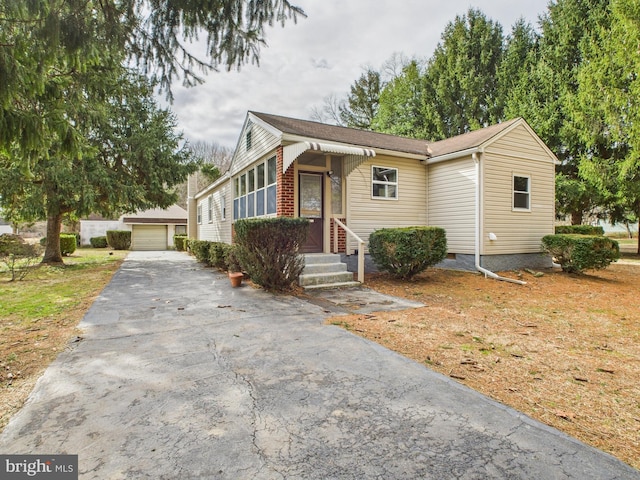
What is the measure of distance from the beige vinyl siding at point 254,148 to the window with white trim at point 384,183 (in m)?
3.20

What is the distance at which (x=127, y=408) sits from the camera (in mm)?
2617

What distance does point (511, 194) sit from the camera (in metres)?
10.8

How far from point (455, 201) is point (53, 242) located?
1699cm

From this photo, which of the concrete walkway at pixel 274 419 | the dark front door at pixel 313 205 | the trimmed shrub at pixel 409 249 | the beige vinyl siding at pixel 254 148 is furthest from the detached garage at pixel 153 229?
the concrete walkway at pixel 274 419

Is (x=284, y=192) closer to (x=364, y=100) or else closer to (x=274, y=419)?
(x=274, y=419)

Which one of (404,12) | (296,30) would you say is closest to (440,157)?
(404,12)

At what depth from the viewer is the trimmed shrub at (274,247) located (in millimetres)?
7152

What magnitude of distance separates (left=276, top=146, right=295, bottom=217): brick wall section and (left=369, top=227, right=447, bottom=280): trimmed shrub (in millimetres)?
2484

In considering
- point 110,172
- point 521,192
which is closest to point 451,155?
point 521,192

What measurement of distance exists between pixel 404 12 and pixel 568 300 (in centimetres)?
677

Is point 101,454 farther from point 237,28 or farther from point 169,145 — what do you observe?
point 169,145

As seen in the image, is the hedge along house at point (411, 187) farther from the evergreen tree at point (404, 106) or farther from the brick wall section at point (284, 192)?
the evergreen tree at point (404, 106)

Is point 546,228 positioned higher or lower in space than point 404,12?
lower

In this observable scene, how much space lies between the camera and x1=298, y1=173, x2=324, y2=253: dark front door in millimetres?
9789
